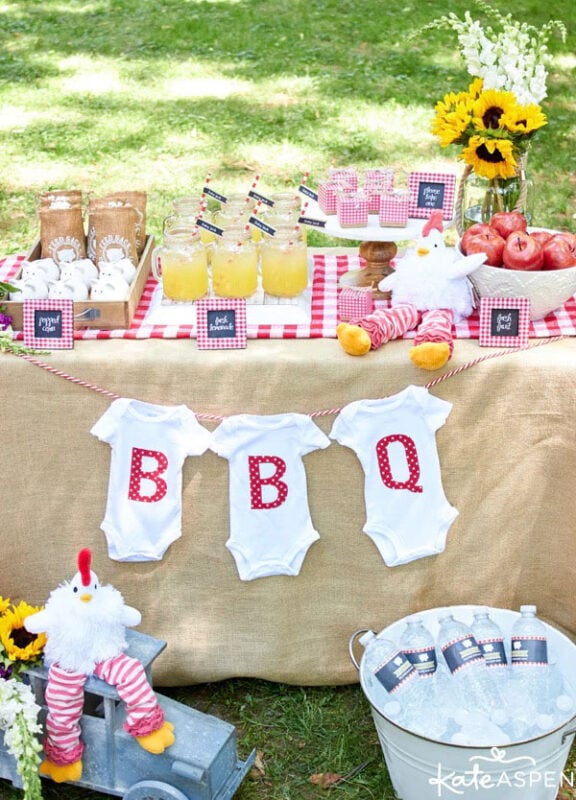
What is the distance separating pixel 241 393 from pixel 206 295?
39 centimetres

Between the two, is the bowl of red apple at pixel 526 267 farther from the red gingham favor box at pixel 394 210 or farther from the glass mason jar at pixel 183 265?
the glass mason jar at pixel 183 265

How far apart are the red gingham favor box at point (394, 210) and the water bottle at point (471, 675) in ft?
3.72

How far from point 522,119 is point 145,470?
1366 millimetres

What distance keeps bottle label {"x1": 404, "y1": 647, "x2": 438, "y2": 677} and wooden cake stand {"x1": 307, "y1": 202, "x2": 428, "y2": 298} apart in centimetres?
100

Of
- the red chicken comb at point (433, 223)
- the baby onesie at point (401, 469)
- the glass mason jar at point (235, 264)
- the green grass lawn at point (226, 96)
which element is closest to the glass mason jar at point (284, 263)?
the glass mason jar at point (235, 264)

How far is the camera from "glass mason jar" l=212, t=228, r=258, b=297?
2.78 metres

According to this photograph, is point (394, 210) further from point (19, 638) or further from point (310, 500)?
point (19, 638)

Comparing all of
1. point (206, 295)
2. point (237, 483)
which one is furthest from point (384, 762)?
point (206, 295)

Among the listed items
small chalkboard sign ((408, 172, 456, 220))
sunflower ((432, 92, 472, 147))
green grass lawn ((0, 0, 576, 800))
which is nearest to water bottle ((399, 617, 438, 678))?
small chalkboard sign ((408, 172, 456, 220))

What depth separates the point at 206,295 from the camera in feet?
9.50

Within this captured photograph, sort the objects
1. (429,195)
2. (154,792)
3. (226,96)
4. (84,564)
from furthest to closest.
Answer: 1. (226,96)
2. (429,195)
3. (154,792)
4. (84,564)

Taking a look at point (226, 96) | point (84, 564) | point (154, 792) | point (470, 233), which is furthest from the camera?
point (226, 96)

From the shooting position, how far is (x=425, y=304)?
2.74m

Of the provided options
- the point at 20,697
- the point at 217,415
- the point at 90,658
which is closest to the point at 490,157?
the point at 217,415
